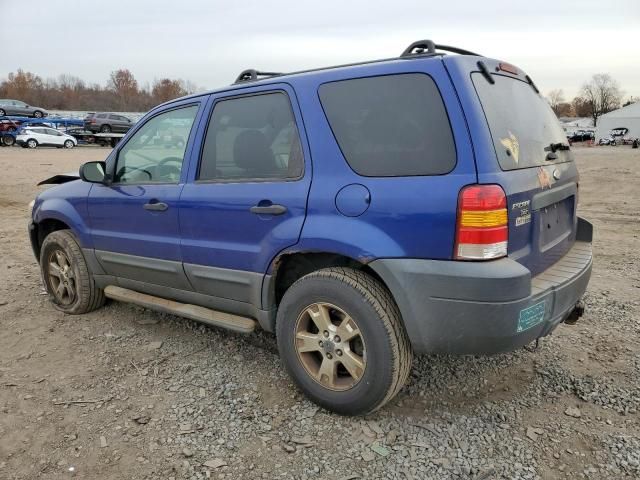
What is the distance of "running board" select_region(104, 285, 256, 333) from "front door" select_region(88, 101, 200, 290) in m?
0.14

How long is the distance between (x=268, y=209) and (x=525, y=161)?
1421 millimetres

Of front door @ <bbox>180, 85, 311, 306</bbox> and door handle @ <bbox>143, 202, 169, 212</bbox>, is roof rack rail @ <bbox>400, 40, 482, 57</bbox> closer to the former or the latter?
front door @ <bbox>180, 85, 311, 306</bbox>

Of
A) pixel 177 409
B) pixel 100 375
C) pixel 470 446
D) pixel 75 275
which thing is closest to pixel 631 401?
pixel 470 446

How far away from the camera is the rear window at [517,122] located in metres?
2.61

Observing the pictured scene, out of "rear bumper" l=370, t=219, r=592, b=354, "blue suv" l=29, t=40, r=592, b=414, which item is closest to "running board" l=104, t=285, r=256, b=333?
"blue suv" l=29, t=40, r=592, b=414

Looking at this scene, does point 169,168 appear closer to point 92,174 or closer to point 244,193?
point 92,174

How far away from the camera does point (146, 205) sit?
3.72 meters

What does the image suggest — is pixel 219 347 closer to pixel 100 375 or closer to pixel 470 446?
pixel 100 375

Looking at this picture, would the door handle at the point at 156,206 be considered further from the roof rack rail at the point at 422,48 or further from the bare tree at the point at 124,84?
the bare tree at the point at 124,84

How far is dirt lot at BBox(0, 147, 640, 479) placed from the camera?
2.58 m

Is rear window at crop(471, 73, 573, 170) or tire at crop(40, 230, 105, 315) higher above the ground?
rear window at crop(471, 73, 573, 170)

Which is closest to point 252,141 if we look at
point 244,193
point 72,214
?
point 244,193

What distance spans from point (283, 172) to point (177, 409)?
1.51 m

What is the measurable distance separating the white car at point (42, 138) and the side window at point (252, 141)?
3258cm
